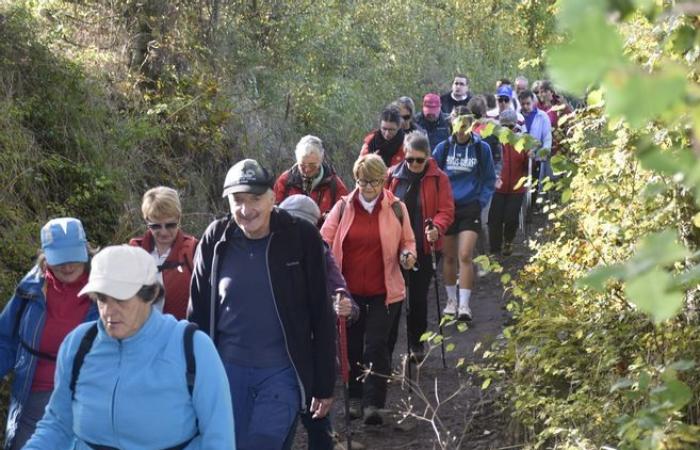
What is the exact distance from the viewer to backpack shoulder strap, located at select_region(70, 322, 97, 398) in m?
4.32

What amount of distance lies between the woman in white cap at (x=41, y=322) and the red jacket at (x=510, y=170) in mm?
9294

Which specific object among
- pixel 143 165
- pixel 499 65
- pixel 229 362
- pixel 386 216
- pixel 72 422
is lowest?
pixel 72 422

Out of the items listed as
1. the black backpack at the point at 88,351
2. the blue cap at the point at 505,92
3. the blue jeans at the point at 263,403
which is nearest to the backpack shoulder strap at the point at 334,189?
the blue jeans at the point at 263,403

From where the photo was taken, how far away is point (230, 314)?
5.81 meters

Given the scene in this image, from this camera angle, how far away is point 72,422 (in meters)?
4.43

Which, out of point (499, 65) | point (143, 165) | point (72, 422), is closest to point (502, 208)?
point (143, 165)

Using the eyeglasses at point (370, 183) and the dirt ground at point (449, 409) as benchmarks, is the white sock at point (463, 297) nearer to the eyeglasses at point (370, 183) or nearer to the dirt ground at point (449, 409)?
the dirt ground at point (449, 409)

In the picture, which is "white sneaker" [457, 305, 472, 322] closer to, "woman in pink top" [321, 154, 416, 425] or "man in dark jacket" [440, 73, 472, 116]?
"woman in pink top" [321, 154, 416, 425]

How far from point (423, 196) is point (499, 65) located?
55.4 feet

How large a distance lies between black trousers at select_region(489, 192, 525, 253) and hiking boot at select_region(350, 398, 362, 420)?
19.4 ft

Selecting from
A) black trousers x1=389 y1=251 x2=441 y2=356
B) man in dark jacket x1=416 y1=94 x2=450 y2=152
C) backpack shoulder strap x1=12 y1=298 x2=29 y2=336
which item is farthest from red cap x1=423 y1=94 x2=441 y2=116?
backpack shoulder strap x1=12 y1=298 x2=29 y2=336

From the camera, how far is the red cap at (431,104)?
601 inches

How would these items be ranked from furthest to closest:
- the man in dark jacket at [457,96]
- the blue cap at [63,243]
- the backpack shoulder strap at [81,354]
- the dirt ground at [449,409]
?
the man in dark jacket at [457,96], the dirt ground at [449,409], the blue cap at [63,243], the backpack shoulder strap at [81,354]

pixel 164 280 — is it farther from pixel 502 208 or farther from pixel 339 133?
pixel 339 133
